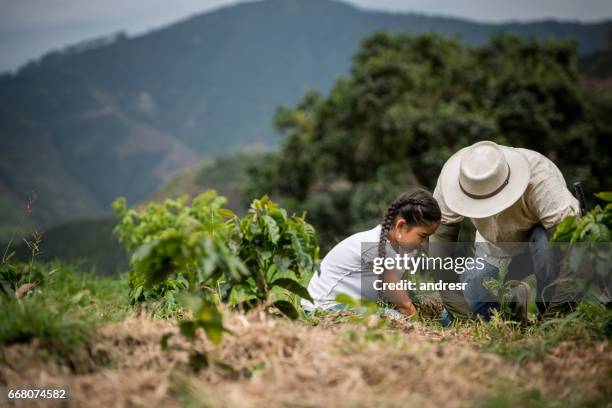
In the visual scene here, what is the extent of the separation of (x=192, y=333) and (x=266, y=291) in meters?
0.53

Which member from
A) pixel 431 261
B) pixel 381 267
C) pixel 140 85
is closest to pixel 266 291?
pixel 381 267

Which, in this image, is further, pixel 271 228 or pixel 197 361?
pixel 271 228

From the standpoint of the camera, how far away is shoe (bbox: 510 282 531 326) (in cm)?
310

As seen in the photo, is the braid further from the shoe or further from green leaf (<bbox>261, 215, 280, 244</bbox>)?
green leaf (<bbox>261, 215, 280, 244</bbox>)

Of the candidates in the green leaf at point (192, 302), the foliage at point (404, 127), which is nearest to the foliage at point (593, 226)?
the green leaf at point (192, 302)

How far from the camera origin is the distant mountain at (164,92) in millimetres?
51719

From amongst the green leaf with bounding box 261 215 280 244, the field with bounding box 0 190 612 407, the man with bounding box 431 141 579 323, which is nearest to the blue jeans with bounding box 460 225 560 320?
the man with bounding box 431 141 579 323

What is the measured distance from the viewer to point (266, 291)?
2.62 m

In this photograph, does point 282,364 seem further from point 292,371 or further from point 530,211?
point 530,211

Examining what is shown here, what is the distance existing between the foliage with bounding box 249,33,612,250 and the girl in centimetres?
869

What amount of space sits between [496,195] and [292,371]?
1887mm

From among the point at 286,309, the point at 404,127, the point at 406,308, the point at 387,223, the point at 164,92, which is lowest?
the point at 406,308

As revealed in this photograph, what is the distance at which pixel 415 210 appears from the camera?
3215 mm

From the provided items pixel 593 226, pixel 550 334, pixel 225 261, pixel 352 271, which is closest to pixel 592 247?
pixel 593 226
